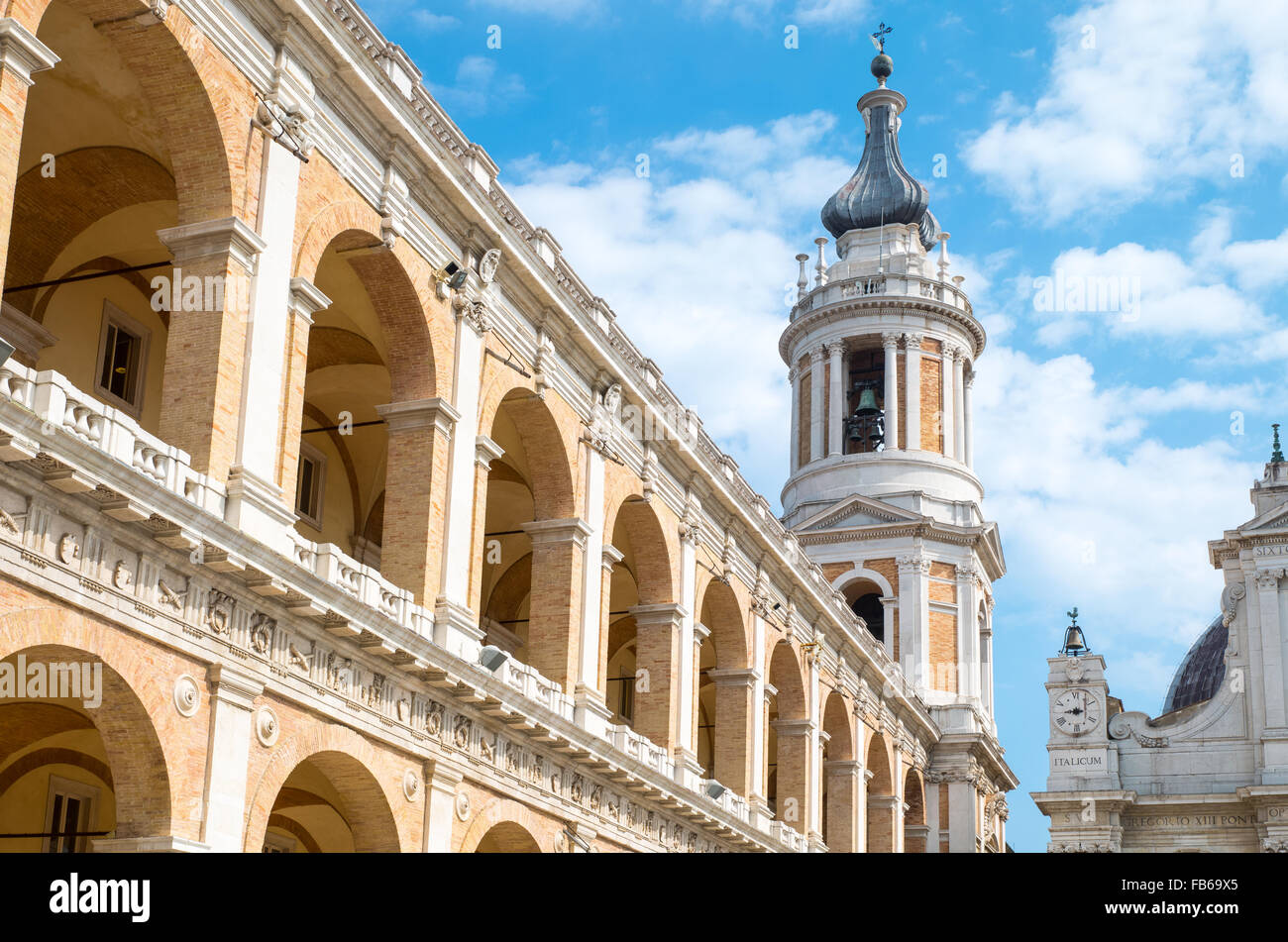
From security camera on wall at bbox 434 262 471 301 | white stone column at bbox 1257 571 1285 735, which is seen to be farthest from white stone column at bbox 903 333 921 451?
security camera on wall at bbox 434 262 471 301

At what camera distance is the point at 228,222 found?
17469mm

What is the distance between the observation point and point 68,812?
21.2 meters

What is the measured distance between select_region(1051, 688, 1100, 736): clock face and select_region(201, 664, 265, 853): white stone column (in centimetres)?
3231

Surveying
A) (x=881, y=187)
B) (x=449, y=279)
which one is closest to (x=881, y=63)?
(x=881, y=187)

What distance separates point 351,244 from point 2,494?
7.60 meters

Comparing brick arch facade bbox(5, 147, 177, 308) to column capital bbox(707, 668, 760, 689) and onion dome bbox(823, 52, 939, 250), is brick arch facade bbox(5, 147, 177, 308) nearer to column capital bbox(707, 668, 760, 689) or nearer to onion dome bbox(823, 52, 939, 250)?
column capital bbox(707, 668, 760, 689)

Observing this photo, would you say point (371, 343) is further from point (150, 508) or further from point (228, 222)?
point (150, 508)

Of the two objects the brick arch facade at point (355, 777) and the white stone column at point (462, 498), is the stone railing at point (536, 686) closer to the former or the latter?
the white stone column at point (462, 498)

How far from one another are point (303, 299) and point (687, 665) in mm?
12768

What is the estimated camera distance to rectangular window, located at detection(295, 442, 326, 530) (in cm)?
2552

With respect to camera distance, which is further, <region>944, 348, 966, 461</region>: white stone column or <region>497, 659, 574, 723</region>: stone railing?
<region>944, 348, 966, 461</region>: white stone column
